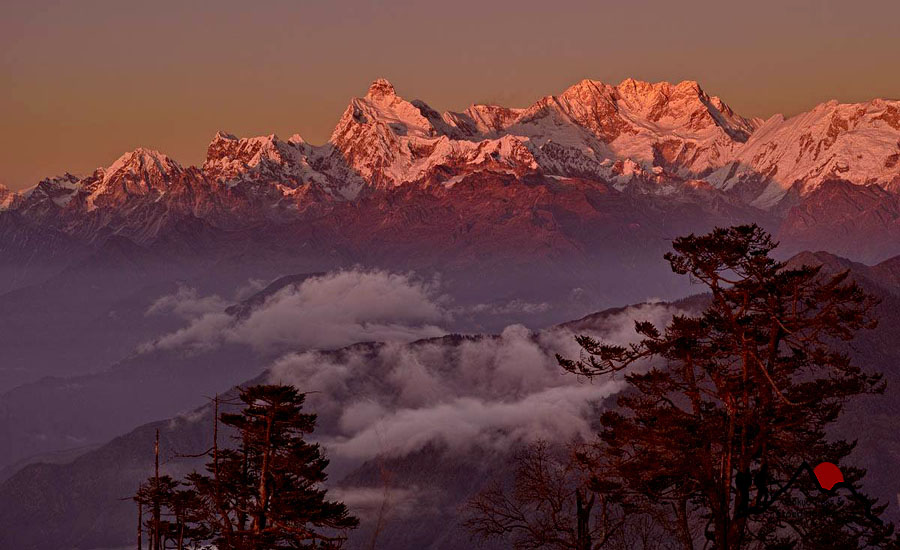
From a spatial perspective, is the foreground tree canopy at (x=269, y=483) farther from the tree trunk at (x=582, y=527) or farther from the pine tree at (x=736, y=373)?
the pine tree at (x=736, y=373)

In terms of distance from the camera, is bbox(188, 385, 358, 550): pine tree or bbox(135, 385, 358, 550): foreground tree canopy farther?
bbox(188, 385, 358, 550): pine tree

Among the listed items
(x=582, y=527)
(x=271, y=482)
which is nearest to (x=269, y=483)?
(x=271, y=482)

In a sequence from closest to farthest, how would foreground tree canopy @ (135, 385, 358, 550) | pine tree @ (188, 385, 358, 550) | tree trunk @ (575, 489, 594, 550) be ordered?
tree trunk @ (575, 489, 594, 550)
foreground tree canopy @ (135, 385, 358, 550)
pine tree @ (188, 385, 358, 550)

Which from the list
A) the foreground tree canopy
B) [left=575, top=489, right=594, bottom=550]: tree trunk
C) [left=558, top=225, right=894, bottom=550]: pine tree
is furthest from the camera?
the foreground tree canopy

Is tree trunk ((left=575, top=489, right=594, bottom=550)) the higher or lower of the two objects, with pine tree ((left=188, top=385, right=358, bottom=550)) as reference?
lower

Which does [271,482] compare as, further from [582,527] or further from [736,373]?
[736,373]

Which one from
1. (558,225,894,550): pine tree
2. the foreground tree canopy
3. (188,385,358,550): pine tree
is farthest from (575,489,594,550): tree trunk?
(188,385,358,550): pine tree

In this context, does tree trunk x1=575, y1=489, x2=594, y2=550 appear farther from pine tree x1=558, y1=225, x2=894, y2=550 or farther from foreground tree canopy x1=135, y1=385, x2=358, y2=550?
foreground tree canopy x1=135, y1=385, x2=358, y2=550

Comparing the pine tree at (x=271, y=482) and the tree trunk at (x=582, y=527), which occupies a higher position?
the pine tree at (x=271, y=482)

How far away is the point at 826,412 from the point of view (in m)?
48.6

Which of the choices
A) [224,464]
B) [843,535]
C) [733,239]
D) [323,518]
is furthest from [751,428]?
[843,535]

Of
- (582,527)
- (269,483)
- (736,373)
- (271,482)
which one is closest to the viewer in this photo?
(582,527)

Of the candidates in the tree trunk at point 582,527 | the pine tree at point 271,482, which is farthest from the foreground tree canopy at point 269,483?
the tree trunk at point 582,527

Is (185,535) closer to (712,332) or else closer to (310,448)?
(310,448)
